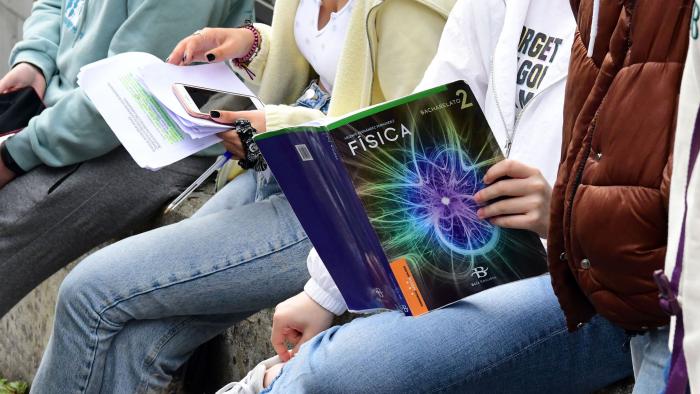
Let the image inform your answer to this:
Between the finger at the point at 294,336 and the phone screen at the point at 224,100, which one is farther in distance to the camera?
the phone screen at the point at 224,100

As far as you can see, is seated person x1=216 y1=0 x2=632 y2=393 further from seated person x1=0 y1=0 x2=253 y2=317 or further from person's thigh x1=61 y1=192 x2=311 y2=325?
seated person x1=0 y1=0 x2=253 y2=317

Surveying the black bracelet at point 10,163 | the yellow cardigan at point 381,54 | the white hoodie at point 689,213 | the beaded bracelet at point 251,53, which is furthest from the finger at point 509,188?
the black bracelet at point 10,163

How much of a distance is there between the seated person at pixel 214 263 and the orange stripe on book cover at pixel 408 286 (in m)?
0.76

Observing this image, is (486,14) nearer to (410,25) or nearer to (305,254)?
(410,25)

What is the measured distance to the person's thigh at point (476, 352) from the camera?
155cm

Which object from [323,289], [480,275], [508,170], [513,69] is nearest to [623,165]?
[508,170]

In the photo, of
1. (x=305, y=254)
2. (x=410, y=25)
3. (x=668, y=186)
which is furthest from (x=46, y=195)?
(x=668, y=186)

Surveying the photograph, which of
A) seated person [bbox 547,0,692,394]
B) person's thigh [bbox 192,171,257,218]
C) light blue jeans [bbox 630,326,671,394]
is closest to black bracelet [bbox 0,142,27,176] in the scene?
person's thigh [bbox 192,171,257,218]

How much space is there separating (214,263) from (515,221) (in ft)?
3.21

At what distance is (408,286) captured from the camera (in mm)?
1554

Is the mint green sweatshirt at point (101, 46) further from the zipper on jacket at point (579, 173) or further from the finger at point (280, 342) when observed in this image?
the zipper on jacket at point (579, 173)

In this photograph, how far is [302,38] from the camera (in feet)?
8.77

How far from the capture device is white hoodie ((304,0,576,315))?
175cm

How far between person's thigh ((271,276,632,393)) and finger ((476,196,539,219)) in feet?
0.56
